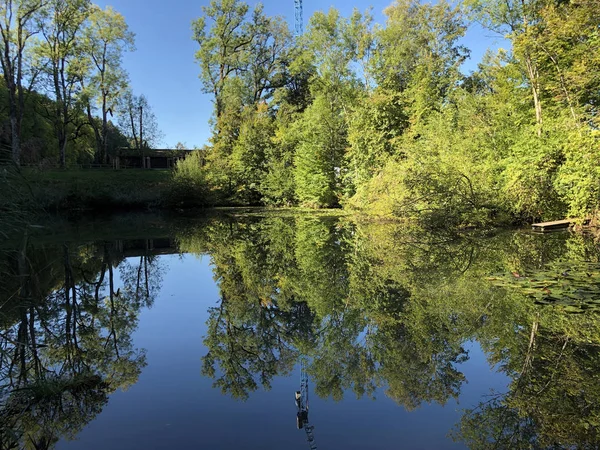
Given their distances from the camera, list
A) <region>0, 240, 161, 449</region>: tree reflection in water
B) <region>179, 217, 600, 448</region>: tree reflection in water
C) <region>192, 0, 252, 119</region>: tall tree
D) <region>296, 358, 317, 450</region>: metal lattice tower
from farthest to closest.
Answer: <region>192, 0, 252, 119</region>: tall tree
<region>179, 217, 600, 448</region>: tree reflection in water
<region>0, 240, 161, 449</region>: tree reflection in water
<region>296, 358, 317, 450</region>: metal lattice tower

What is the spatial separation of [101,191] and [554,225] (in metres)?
26.7

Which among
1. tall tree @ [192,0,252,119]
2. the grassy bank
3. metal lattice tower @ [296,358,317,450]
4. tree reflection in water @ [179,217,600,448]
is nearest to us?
metal lattice tower @ [296,358,317,450]

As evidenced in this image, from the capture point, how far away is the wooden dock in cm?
1432

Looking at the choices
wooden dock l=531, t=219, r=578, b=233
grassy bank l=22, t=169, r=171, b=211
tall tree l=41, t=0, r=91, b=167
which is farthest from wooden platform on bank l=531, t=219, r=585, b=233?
tall tree l=41, t=0, r=91, b=167

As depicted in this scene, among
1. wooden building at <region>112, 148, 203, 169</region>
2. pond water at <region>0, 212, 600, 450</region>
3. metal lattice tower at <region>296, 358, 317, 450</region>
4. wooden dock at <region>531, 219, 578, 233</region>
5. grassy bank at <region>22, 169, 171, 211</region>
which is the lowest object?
metal lattice tower at <region>296, 358, 317, 450</region>

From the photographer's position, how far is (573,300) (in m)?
5.65

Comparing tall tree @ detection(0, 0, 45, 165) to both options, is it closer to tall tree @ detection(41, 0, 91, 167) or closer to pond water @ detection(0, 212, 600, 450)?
tall tree @ detection(41, 0, 91, 167)

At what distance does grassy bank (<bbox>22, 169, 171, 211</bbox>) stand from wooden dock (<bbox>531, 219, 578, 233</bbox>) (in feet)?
79.3

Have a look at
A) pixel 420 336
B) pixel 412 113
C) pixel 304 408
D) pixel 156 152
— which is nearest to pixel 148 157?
pixel 156 152

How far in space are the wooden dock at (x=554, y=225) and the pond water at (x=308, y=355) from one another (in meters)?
5.42

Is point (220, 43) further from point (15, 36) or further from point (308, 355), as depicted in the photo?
point (308, 355)

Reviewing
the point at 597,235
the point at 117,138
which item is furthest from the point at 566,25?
the point at 117,138

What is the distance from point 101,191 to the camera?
27.9m

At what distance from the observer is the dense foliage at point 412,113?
46.8 feet
